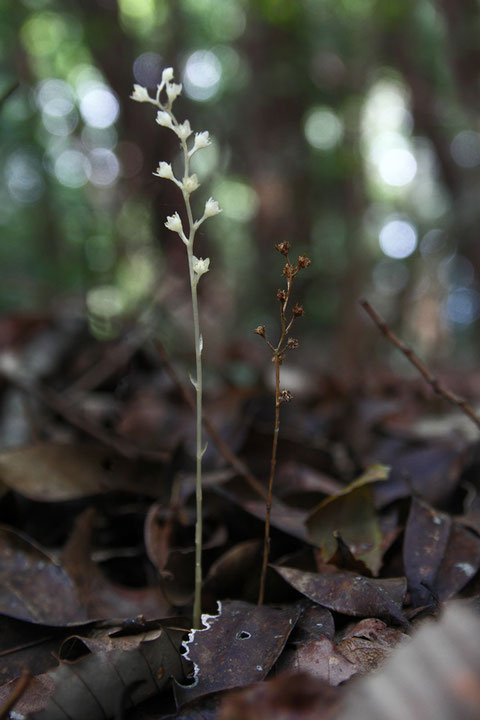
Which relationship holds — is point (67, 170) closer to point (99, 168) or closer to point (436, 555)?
point (99, 168)

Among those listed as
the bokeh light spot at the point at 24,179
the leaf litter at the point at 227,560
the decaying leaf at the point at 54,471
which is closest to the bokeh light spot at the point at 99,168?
the bokeh light spot at the point at 24,179

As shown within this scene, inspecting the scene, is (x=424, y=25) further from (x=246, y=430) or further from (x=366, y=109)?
(x=246, y=430)

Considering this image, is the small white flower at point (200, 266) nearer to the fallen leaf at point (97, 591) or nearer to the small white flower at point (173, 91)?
the small white flower at point (173, 91)

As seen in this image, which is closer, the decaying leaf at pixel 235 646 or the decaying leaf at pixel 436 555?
the decaying leaf at pixel 235 646

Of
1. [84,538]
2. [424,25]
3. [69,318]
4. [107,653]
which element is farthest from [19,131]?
[107,653]

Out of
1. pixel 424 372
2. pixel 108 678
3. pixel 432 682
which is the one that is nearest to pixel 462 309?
pixel 424 372

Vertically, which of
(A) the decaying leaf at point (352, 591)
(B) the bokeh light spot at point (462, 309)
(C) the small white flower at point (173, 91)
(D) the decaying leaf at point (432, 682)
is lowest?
(B) the bokeh light spot at point (462, 309)
